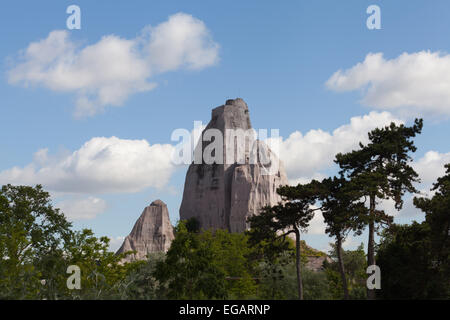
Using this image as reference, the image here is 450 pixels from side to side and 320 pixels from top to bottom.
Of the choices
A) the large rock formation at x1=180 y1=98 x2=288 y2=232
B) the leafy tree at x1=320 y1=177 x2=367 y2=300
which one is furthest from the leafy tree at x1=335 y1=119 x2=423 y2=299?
the large rock formation at x1=180 y1=98 x2=288 y2=232

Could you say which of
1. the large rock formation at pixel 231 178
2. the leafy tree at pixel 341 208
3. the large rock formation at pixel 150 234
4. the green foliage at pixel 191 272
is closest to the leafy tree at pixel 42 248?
the green foliage at pixel 191 272

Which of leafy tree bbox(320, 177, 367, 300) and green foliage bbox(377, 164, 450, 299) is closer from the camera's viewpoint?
green foliage bbox(377, 164, 450, 299)

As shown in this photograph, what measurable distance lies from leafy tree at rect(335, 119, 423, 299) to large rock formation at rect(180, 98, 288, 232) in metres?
47.0

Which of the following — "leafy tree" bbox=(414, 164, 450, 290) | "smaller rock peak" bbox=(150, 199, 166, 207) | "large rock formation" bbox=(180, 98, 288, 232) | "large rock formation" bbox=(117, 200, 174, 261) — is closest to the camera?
"leafy tree" bbox=(414, 164, 450, 290)

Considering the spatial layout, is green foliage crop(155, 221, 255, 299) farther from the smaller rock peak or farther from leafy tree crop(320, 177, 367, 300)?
the smaller rock peak

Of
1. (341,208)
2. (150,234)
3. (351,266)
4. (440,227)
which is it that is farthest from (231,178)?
(440,227)

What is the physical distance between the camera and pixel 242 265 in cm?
5166

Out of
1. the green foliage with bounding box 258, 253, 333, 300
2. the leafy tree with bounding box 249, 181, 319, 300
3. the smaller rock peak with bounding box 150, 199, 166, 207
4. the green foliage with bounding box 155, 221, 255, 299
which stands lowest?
the green foliage with bounding box 258, 253, 333, 300

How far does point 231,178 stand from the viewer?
88625 mm

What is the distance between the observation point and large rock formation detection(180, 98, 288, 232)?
84.2 m

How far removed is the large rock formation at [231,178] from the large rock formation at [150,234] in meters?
9.71

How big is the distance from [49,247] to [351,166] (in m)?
28.3

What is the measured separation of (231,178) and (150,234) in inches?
707
